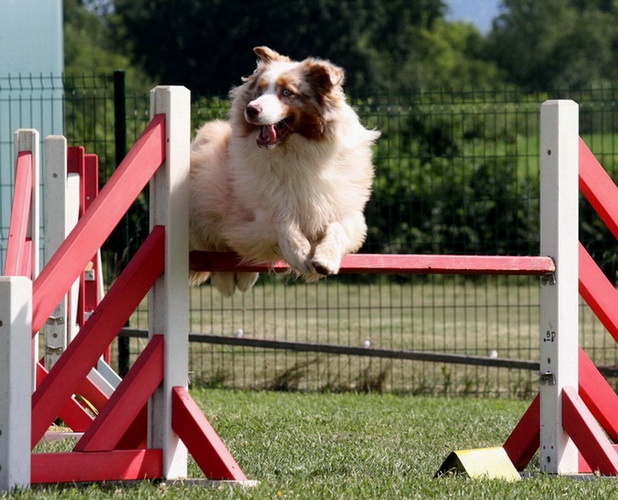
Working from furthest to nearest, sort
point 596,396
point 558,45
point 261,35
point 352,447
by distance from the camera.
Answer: point 558,45, point 261,35, point 352,447, point 596,396

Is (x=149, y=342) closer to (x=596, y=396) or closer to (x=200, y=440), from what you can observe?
(x=200, y=440)

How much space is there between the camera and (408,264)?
191 inches

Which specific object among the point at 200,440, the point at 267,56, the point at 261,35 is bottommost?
the point at 200,440

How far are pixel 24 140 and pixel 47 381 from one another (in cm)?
245

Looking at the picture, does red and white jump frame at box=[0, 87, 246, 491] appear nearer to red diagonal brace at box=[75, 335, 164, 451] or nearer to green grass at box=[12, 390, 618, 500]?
red diagonal brace at box=[75, 335, 164, 451]

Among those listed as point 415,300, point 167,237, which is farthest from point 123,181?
point 415,300

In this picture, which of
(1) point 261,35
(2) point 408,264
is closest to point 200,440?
(2) point 408,264

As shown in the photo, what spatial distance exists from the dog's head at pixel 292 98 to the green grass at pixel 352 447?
1.42 m


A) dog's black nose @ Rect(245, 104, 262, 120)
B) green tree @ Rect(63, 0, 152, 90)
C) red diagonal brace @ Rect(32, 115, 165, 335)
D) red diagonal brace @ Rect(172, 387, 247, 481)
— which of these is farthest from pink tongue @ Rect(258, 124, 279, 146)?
green tree @ Rect(63, 0, 152, 90)

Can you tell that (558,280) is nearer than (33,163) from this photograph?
Yes

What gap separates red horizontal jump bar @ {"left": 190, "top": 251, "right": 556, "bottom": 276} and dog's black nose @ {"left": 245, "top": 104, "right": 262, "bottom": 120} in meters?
0.60

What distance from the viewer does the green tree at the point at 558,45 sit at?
71.1 m

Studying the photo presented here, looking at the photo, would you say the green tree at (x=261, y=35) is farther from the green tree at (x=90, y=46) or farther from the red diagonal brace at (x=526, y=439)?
the red diagonal brace at (x=526, y=439)

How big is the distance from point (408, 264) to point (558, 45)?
72.0 m
